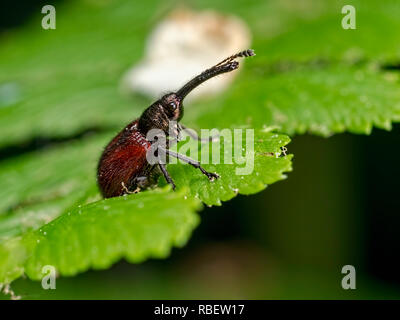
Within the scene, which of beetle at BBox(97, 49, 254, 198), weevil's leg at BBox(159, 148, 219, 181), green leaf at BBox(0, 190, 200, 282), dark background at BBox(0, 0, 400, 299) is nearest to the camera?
green leaf at BBox(0, 190, 200, 282)

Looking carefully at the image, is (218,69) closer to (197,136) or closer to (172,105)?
(172,105)

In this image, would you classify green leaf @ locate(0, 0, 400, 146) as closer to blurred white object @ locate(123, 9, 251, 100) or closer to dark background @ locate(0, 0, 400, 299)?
blurred white object @ locate(123, 9, 251, 100)

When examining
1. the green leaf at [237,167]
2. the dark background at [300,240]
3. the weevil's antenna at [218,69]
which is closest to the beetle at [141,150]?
the weevil's antenna at [218,69]

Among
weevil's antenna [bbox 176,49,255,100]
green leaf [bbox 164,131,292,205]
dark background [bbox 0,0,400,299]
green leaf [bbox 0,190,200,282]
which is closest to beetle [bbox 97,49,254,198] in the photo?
weevil's antenna [bbox 176,49,255,100]

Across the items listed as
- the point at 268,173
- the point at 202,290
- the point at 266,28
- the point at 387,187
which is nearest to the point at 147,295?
the point at 202,290

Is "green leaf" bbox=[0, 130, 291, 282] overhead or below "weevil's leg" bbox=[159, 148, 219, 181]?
below

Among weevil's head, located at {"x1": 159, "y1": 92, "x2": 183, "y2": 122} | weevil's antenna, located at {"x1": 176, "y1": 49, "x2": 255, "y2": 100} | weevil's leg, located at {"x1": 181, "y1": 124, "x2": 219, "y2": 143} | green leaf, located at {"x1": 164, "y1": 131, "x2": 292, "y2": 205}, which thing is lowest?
green leaf, located at {"x1": 164, "y1": 131, "x2": 292, "y2": 205}

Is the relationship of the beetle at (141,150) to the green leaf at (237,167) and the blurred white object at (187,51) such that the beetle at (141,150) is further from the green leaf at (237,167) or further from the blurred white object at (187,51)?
the blurred white object at (187,51)
